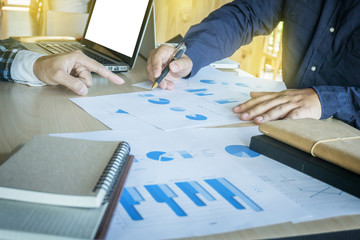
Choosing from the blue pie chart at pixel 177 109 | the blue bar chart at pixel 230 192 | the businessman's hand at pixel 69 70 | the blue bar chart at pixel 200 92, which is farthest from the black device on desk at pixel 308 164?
the businessman's hand at pixel 69 70

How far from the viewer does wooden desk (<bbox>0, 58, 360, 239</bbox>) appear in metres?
0.50

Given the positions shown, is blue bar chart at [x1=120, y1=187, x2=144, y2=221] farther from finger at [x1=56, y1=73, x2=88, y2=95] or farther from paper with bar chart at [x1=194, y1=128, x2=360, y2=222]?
finger at [x1=56, y1=73, x2=88, y2=95]

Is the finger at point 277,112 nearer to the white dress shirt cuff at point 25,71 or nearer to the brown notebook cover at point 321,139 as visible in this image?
the brown notebook cover at point 321,139

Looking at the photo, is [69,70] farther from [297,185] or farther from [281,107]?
[297,185]

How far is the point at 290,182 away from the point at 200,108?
406 millimetres

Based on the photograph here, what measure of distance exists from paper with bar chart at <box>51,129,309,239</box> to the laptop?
651 mm

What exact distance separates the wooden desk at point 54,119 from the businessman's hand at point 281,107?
1.15 ft

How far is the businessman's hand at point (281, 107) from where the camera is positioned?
93 cm

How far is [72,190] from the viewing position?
1.51 feet

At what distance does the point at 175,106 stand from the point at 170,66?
0.19 metres

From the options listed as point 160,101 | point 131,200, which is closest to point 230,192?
point 131,200

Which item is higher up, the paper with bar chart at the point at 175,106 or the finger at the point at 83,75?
the finger at the point at 83,75

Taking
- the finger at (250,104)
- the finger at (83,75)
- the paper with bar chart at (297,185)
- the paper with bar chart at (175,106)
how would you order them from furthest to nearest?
the finger at (83,75) → the finger at (250,104) → the paper with bar chart at (175,106) → the paper with bar chart at (297,185)

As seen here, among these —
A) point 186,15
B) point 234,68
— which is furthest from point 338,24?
point 186,15
